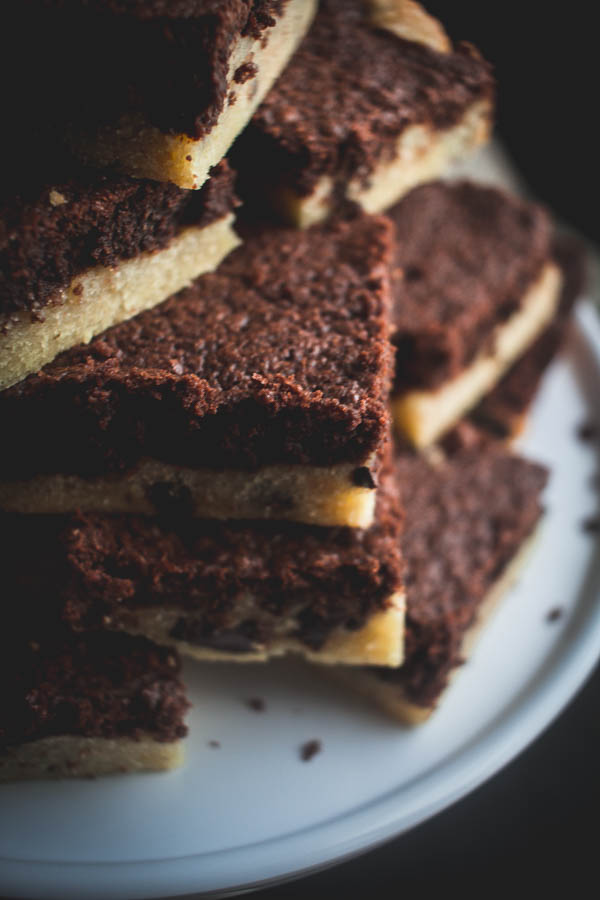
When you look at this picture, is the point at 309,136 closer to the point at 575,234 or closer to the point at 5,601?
the point at 5,601

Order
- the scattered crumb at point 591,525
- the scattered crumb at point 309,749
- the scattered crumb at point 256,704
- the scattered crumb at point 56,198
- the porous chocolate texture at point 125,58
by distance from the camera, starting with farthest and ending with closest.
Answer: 1. the scattered crumb at point 591,525
2. the scattered crumb at point 256,704
3. the scattered crumb at point 309,749
4. the scattered crumb at point 56,198
5. the porous chocolate texture at point 125,58

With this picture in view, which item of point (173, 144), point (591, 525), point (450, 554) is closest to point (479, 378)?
point (591, 525)

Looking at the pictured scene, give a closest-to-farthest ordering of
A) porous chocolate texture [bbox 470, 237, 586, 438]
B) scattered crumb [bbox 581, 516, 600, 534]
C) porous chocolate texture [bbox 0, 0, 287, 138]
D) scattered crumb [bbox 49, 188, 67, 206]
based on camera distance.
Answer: porous chocolate texture [bbox 0, 0, 287, 138], scattered crumb [bbox 49, 188, 67, 206], scattered crumb [bbox 581, 516, 600, 534], porous chocolate texture [bbox 470, 237, 586, 438]

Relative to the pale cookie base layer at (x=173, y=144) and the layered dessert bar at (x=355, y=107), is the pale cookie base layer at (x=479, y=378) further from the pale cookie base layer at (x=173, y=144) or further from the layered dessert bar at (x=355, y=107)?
the pale cookie base layer at (x=173, y=144)

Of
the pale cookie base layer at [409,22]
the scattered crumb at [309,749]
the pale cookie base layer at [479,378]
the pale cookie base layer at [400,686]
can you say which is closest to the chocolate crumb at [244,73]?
the pale cookie base layer at [409,22]

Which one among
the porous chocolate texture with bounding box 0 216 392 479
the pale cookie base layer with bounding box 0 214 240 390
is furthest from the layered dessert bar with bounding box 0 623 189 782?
the pale cookie base layer with bounding box 0 214 240 390

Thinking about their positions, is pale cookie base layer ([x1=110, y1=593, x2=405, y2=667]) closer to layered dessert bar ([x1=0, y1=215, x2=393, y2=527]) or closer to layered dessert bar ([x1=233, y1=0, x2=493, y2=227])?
layered dessert bar ([x1=0, y1=215, x2=393, y2=527])

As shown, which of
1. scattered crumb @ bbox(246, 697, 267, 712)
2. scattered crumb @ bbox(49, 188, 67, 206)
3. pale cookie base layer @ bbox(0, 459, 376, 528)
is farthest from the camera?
scattered crumb @ bbox(246, 697, 267, 712)
